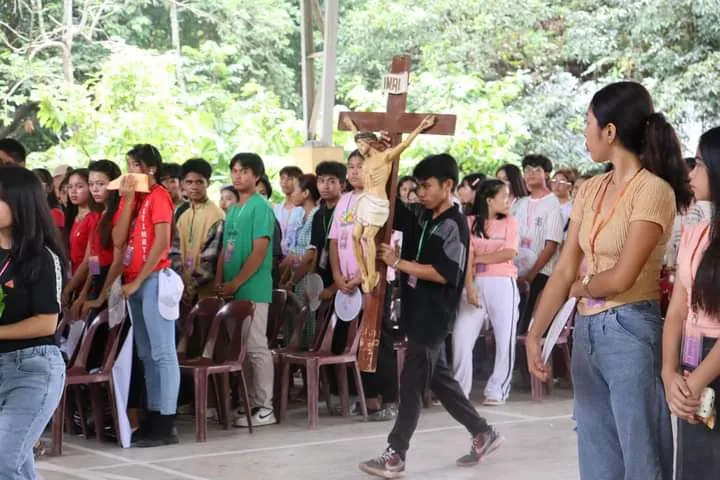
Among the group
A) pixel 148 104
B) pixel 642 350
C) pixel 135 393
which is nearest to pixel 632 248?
pixel 642 350

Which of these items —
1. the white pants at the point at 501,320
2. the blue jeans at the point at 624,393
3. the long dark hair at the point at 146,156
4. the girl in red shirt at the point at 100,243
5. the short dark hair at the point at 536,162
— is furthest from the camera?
the short dark hair at the point at 536,162

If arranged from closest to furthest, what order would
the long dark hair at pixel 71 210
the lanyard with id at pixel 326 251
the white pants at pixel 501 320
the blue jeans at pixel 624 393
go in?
the blue jeans at pixel 624 393 → the long dark hair at pixel 71 210 → the lanyard with id at pixel 326 251 → the white pants at pixel 501 320

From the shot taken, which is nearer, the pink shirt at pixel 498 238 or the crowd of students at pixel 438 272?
the crowd of students at pixel 438 272

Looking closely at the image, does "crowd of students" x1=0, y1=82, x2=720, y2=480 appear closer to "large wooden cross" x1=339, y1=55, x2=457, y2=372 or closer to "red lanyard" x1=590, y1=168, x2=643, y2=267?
"red lanyard" x1=590, y1=168, x2=643, y2=267

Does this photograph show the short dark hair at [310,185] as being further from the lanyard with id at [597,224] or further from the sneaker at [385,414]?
the lanyard with id at [597,224]

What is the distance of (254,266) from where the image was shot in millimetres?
8602

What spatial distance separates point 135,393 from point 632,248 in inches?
179

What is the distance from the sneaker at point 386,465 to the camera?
6.86m

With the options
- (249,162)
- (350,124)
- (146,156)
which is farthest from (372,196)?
(249,162)

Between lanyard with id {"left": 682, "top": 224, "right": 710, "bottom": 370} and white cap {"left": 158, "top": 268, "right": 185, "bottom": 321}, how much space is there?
428cm

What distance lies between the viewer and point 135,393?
325 inches

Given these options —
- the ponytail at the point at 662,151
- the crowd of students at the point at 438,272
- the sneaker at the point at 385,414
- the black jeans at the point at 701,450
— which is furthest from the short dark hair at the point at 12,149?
the black jeans at the point at 701,450

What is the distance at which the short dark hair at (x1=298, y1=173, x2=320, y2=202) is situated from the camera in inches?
409

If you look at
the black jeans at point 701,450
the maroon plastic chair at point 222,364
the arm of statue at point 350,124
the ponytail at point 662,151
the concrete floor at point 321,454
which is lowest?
the concrete floor at point 321,454
